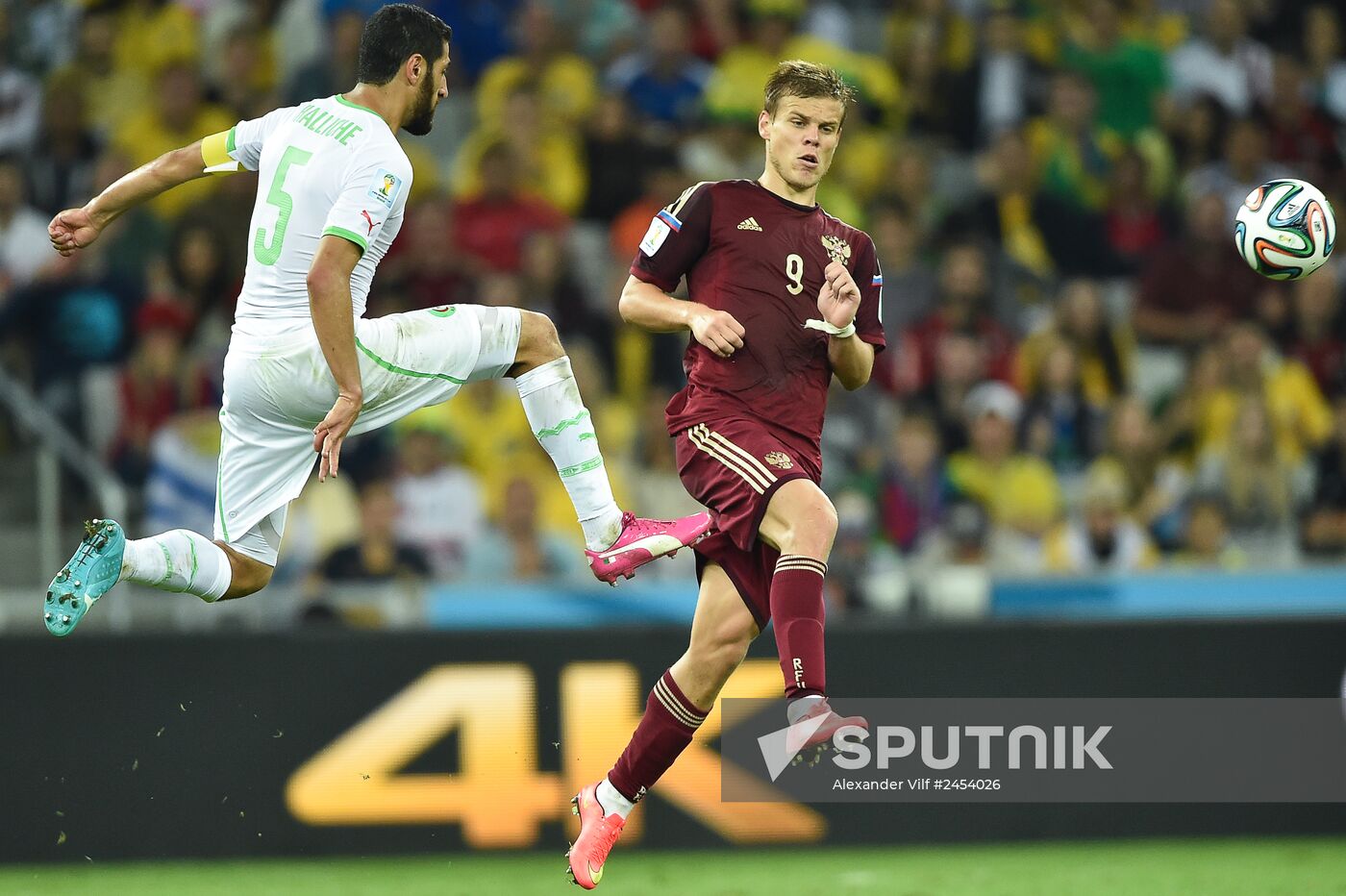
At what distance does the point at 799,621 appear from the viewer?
6.23m

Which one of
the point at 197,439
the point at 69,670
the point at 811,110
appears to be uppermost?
the point at 811,110

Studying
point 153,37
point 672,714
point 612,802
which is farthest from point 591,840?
point 153,37

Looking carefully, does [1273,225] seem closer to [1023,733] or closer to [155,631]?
[1023,733]

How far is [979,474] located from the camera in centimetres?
1105

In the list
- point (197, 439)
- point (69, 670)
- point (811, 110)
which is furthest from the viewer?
point (197, 439)

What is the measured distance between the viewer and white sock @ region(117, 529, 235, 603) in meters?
6.43

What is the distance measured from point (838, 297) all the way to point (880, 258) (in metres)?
5.69

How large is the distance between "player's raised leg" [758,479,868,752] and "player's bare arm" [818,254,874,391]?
453 millimetres

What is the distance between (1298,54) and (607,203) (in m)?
5.48

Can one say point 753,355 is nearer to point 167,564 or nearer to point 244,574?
point 244,574

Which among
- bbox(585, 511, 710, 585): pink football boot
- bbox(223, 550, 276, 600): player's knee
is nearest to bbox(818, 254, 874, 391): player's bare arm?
bbox(585, 511, 710, 585): pink football boot

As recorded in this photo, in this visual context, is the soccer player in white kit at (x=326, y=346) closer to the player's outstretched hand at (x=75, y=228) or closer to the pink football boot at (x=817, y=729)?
the player's outstretched hand at (x=75, y=228)

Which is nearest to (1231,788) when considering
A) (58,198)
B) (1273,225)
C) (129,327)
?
(1273,225)

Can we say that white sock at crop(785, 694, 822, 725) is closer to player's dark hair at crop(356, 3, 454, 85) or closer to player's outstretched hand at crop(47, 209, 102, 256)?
player's dark hair at crop(356, 3, 454, 85)
